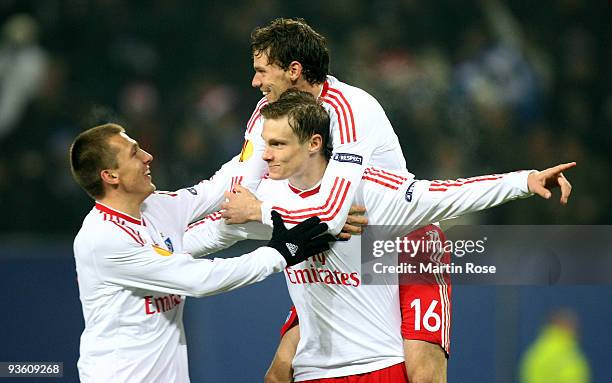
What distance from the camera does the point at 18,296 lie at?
600cm

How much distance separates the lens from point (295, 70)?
4.52 metres

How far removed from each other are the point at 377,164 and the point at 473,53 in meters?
3.35

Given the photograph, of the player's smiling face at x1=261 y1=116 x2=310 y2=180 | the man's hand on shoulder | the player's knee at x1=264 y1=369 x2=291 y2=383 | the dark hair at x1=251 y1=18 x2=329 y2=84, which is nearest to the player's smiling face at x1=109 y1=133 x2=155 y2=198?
the man's hand on shoulder

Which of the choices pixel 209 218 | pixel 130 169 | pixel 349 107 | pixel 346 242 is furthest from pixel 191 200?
pixel 349 107

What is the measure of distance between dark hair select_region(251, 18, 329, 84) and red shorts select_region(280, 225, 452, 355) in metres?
0.89

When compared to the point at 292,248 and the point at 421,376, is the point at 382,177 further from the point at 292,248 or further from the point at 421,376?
the point at 421,376

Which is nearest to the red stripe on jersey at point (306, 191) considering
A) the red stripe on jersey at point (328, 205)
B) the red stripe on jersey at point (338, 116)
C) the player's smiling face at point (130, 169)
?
the red stripe on jersey at point (328, 205)

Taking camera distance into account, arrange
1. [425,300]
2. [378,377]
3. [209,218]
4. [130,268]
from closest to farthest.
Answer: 1. [130,268]
2. [378,377]
3. [425,300]
4. [209,218]

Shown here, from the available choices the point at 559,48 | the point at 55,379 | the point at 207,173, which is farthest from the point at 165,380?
the point at 559,48

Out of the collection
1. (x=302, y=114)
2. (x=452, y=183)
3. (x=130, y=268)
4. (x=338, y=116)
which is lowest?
(x=130, y=268)

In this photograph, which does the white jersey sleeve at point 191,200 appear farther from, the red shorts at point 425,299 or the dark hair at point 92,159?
the red shorts at point 425,299

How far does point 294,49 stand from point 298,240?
3.73 ft

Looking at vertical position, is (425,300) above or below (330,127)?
below

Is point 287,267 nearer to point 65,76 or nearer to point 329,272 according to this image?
point 329,272
